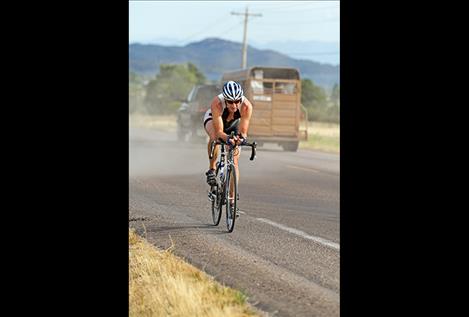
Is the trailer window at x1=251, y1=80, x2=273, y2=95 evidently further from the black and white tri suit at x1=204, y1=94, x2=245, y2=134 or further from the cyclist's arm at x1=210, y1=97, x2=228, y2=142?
the cyclist's arm at x1=210, y1=97, x2=228, y2=142

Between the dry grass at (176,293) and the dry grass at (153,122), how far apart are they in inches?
1466

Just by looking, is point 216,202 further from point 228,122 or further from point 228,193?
point 228,122

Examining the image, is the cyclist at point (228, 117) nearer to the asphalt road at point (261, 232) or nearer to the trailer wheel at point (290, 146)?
the asphalt road at point (261, 232)

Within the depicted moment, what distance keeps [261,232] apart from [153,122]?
1726 inches

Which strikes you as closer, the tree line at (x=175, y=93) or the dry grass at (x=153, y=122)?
the dry grass at (x=153, y=122)

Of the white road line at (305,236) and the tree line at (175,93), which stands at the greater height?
the tree line at (175,93)

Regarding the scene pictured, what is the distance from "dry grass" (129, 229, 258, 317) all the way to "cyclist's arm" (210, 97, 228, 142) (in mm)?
1072

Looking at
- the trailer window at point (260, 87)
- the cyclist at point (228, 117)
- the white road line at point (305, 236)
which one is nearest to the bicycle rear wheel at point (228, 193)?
the cyclist at point (228, 117)

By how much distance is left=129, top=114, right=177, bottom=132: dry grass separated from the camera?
4658cm

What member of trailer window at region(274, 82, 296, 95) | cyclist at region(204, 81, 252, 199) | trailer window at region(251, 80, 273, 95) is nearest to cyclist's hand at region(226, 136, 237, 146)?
cyclist at region(204, 81, 252, 199)

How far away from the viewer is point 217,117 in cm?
691

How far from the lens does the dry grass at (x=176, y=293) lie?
555cm
